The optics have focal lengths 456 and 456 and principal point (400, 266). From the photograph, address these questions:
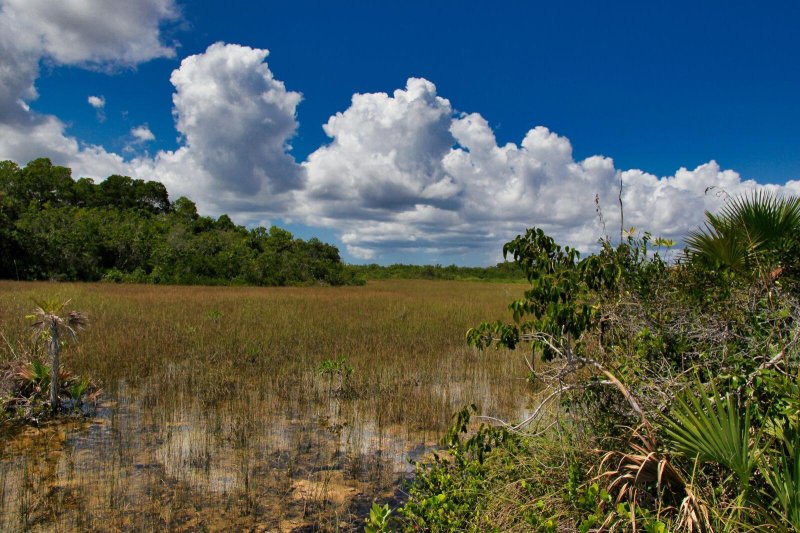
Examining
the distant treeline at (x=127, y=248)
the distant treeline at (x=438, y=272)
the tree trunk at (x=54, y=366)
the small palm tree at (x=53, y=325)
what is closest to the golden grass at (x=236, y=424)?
the small palm tree at (x=53, y=325)

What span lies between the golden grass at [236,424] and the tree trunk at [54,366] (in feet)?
1.66

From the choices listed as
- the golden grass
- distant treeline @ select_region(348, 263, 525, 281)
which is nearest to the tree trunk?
the golden grass

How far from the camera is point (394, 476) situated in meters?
4.93

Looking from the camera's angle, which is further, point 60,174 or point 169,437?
point 60,174

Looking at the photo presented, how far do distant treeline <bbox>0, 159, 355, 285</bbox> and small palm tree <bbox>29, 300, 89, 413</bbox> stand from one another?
2764 centimetres

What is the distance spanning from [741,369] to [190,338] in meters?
11.2

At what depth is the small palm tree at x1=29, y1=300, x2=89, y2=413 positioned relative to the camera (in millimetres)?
6035

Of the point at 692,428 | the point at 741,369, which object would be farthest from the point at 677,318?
the point at 692,428

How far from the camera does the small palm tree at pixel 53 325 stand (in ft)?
19.8

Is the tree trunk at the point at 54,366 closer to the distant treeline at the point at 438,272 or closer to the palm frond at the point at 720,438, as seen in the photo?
the palm frond at the point at 720,438

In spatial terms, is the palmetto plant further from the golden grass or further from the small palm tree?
the small palm tree

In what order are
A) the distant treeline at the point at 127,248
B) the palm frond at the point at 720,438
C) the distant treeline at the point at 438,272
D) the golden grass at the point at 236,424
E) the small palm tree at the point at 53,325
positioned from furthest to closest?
the distant treeline at the point at 438,272 → the distant treeline at the point at 127,248 → the small palm tree at the point at 53,325 → the golden grass at the point at 236,424 → the palm frond at the point at 720,438

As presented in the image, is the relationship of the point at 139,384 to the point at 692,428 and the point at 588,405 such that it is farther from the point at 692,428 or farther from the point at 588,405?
the point at 692,428

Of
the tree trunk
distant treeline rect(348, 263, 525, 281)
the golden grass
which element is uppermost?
distant treeline rect(348, 263, 525, 281)
